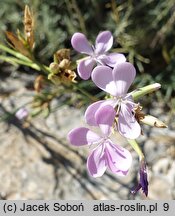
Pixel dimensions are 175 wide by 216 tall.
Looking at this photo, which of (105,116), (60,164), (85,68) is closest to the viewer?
(105,116)

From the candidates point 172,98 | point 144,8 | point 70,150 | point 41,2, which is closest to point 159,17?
point 144,8

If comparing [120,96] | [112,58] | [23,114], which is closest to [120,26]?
[23,114]

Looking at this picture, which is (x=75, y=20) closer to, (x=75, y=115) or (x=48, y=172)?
(x=75, y=115)

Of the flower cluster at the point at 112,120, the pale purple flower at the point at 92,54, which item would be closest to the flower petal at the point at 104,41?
the pale purple flower at the point at 92,54

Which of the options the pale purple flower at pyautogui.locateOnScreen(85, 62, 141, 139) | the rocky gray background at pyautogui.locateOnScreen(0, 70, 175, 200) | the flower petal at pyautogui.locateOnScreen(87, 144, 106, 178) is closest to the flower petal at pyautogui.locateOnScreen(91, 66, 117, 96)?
the pale purple flower at pyautogui.locateOnScreen(85, 62, 141, 139)

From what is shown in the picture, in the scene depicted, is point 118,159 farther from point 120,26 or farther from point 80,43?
point 120,26
